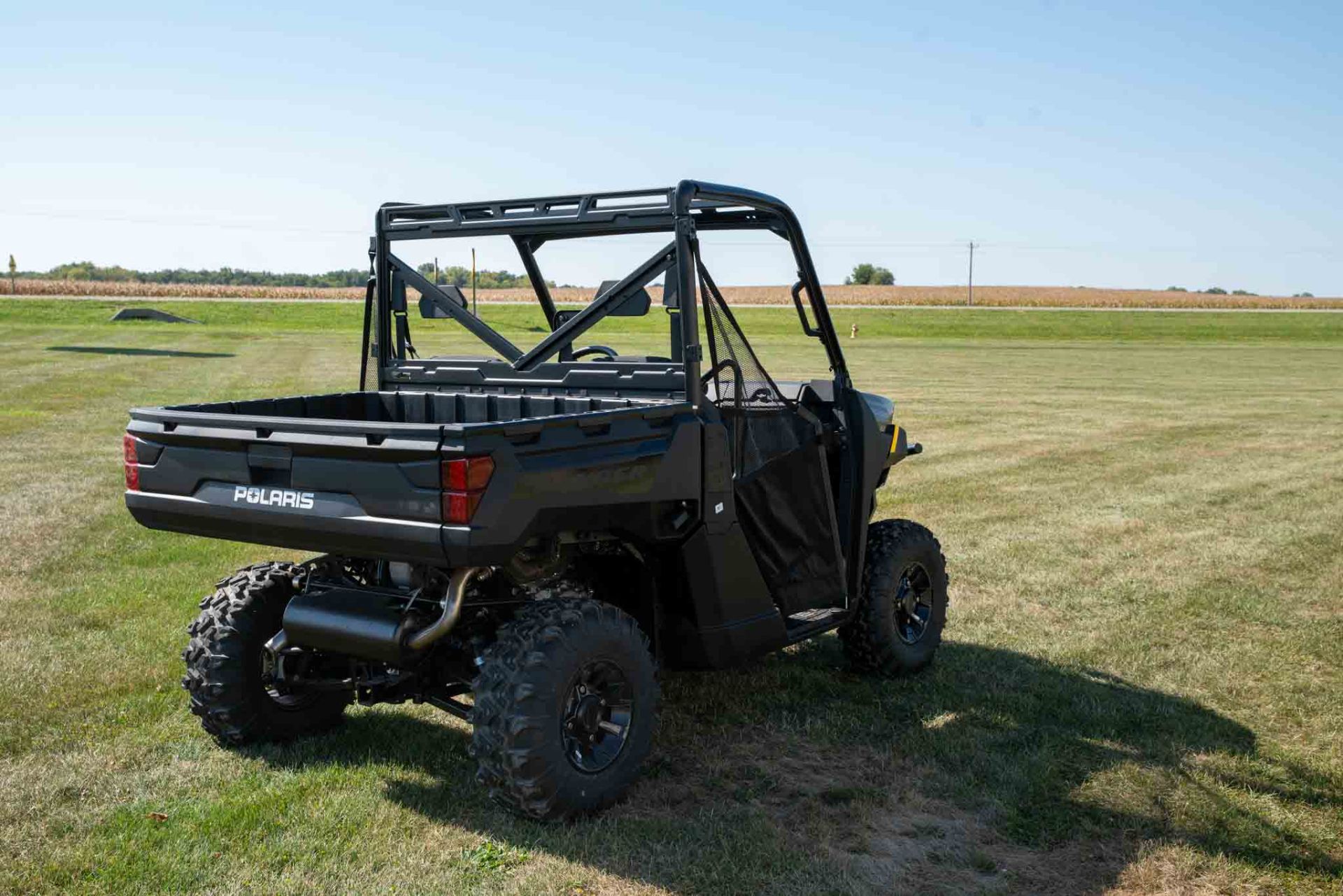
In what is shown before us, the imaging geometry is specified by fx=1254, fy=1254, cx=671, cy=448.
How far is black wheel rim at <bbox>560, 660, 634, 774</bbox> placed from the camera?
13.9 feet

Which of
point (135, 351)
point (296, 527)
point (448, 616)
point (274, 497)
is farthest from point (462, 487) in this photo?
point (135, 351)

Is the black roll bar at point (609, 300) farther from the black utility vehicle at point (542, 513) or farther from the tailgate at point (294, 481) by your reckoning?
the tailgate at point (294, 481)

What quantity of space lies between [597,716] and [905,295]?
300 ft

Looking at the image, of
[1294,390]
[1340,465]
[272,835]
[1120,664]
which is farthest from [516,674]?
[1294,390]

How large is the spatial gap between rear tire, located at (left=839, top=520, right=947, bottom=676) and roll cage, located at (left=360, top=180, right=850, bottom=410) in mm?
848

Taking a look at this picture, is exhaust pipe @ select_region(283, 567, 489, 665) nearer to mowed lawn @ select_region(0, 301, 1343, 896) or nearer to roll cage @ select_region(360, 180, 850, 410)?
mowed lawn @ select_region(0, 301, 1343, 896)

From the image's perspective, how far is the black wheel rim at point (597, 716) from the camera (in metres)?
4.24

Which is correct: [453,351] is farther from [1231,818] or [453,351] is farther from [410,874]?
[1231,818]

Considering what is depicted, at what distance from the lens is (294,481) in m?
4.07

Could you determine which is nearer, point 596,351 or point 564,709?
point 564,709

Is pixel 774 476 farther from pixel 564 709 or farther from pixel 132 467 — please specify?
pixel 132 467

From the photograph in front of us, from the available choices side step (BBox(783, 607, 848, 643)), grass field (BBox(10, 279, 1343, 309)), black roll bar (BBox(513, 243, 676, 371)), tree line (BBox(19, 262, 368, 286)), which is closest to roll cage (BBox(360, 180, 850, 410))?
black roll bar (BBox(513, 243, 676, 371))

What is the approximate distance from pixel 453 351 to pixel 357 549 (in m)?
2.18

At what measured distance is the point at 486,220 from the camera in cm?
527
